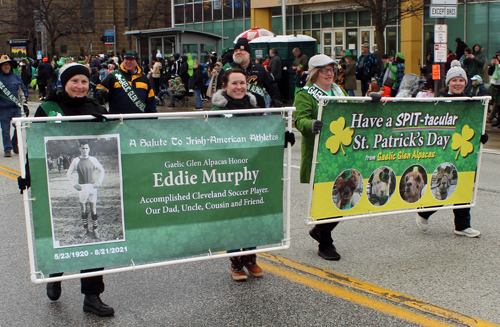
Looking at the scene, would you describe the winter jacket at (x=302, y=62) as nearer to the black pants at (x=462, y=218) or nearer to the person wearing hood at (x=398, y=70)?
the person wearing hood at (x=398, y=70)

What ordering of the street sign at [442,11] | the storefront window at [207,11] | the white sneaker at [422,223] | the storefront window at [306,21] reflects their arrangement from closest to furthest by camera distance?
the white sneaker at [422,223] < the street sign at [442,11] < the storefront window at [306,21] < the storefront window at [207,11]

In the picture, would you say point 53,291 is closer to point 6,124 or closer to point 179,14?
point 6,124

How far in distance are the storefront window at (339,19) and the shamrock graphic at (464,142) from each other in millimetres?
26468

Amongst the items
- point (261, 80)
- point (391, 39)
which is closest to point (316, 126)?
point (261, 80)

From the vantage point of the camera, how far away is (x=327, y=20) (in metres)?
32.0

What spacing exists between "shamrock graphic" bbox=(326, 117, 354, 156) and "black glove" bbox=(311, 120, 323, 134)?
18 cm

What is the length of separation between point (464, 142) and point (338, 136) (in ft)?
4.70

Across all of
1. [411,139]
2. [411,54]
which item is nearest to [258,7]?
[411,54]

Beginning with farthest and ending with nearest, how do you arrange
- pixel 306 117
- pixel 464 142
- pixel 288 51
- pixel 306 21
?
pixel 306 21 → pixel 288 51 → pixel 464 142 → pixel 306 117

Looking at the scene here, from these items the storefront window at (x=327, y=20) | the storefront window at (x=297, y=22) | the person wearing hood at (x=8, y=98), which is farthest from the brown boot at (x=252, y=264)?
the storefront window at (x=297, y=22)

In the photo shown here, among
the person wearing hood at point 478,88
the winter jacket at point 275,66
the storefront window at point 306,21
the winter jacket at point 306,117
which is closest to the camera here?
the winter jacket at point 306,117

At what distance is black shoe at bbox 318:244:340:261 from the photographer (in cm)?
541

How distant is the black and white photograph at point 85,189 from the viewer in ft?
12.5

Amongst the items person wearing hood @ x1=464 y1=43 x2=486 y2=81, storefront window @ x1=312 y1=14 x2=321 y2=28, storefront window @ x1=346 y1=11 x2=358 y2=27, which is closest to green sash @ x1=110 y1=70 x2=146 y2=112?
person wearing hood @ x1=464 y1=43 x2=486 y2=81
